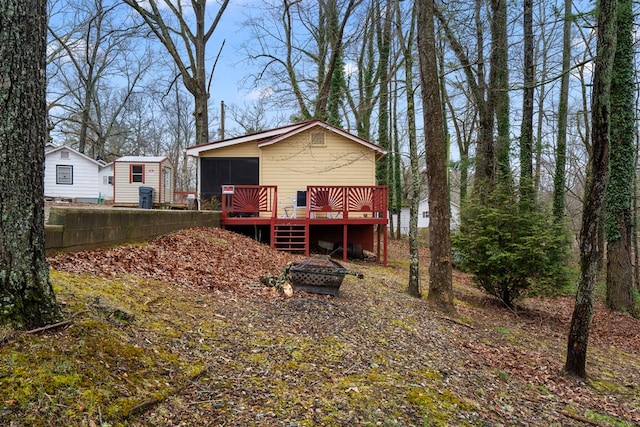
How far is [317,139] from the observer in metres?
13.4

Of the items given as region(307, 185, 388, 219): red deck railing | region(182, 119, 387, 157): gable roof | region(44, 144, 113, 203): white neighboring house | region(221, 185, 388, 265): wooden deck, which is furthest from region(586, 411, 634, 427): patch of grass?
region(44, 144, 113, 203): white neighboring house

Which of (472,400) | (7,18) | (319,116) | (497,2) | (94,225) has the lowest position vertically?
(472,400)

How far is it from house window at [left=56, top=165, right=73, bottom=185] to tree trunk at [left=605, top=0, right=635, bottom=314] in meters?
25.1

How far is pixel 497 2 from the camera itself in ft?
39.3

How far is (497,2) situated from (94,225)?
42.2 ft

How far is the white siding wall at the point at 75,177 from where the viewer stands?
21844 mm

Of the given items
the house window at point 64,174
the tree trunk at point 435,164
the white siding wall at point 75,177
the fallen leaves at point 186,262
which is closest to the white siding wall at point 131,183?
the white siding wall at point 75,177

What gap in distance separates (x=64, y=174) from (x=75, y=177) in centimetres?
61

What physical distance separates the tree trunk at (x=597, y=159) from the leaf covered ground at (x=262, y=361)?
1061mm

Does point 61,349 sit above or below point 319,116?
below

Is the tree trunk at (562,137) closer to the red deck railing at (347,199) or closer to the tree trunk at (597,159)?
the red deck railing at (347,199)

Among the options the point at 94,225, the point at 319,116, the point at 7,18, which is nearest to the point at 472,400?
the point at 7,18

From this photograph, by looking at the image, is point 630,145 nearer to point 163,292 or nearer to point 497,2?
point 497,2

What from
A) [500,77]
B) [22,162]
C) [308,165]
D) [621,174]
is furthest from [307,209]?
[22,162]
